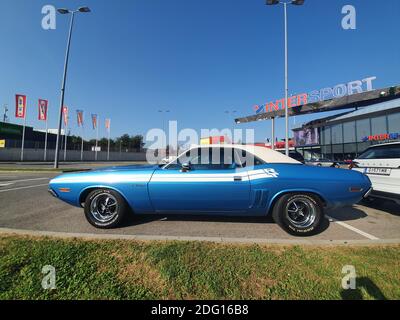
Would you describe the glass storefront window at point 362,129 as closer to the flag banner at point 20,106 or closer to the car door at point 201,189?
the car door at point 201,189

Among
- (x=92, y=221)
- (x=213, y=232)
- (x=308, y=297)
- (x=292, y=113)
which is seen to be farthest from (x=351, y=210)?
(x=292, y=113)

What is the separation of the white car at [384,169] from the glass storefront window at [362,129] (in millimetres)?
29644

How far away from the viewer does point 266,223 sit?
3.85 m

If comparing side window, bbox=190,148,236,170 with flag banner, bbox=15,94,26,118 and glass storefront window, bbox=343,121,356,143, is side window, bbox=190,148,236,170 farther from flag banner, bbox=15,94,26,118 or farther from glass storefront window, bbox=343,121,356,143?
glass storefront window, bbox=343,121,356,143

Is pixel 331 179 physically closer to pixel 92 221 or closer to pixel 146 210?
pixel 146 210

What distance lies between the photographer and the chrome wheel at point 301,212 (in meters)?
3.34

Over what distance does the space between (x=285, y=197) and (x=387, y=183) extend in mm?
2346

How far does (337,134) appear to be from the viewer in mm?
33125

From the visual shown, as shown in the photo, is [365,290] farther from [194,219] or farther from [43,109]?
[43,109]

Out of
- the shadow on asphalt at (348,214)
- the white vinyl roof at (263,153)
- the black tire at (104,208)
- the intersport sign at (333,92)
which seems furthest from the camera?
the intersport sign at (333,92)

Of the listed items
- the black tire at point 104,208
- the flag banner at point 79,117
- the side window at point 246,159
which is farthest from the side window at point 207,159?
the flag banner at point 79,117

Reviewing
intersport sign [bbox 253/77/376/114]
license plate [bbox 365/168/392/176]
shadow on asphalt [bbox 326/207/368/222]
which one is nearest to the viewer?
license plate [bbox 365/168/392/176]

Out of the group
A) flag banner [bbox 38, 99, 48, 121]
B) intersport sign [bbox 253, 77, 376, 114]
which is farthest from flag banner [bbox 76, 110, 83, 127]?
intersport sign [bbox 253, 77, 376, 114]

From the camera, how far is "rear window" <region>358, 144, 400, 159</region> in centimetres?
428
